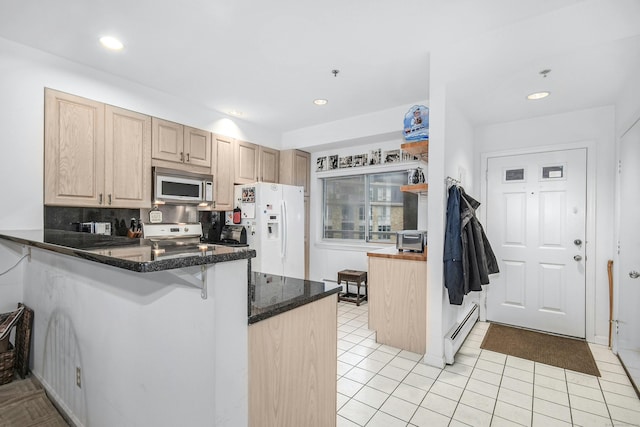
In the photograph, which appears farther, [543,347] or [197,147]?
[197,147]

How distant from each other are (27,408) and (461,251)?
10.0 feet

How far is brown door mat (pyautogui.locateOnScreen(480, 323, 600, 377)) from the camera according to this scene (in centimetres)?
262

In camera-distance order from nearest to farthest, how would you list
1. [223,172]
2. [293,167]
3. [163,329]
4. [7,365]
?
1. [163,329]
2. [7,365]
3. [223,172]
4. [293,167]

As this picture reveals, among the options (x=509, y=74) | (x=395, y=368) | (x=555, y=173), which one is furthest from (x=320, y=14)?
(x=555, y=173)

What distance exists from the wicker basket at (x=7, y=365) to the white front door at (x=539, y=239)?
14.4ft

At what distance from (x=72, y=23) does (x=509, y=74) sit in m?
3.23

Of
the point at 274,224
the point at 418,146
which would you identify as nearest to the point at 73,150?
the point at 274,224

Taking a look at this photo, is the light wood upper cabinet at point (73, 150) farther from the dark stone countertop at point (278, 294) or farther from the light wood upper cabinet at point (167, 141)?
the dark stone countertop at point (278, 294)

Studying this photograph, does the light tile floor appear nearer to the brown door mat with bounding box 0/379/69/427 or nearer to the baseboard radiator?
the baseboard radiator

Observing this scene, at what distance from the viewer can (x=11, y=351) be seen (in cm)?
211

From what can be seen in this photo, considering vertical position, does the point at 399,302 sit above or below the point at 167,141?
below

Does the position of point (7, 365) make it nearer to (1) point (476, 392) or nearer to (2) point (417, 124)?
(1) point (476, 392)

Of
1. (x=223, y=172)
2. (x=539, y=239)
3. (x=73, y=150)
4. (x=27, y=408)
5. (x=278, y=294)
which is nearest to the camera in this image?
(x=278, y=294)

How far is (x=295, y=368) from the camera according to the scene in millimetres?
1340
